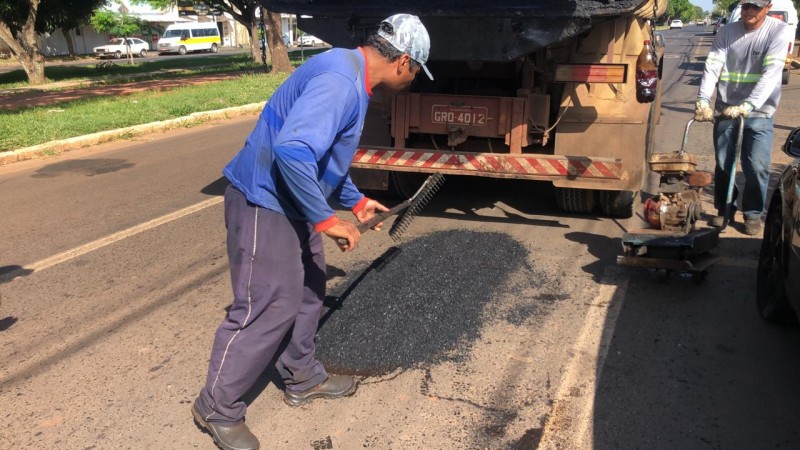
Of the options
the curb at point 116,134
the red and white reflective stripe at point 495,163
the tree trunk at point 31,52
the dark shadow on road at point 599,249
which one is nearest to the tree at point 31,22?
the tree trunk at point 31,52

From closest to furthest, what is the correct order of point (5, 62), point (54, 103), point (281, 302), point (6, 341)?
point (281, 302) → point (6, 341) → point (54, 103) → point (5, 62)

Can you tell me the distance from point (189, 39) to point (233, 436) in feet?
164

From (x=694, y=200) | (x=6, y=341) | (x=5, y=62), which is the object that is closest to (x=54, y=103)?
(x=6, y=341)

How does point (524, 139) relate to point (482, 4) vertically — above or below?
below

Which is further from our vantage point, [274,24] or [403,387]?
[274,24]

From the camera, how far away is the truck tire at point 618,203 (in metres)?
5.97

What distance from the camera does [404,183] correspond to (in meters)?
6.80

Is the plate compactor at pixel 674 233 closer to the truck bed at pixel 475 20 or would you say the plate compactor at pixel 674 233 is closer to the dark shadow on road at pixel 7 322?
the truck bed at pixel 475 20

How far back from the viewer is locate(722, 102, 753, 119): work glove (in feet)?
17.2

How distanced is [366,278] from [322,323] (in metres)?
0.78

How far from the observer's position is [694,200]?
16.6ft

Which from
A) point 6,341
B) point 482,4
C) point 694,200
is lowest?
point 6,341

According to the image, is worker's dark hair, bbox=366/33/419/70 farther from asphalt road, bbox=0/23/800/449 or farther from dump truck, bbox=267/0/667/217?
dump truck, bbox=267/0/667/217

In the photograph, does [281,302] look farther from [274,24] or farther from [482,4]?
[274,24]
